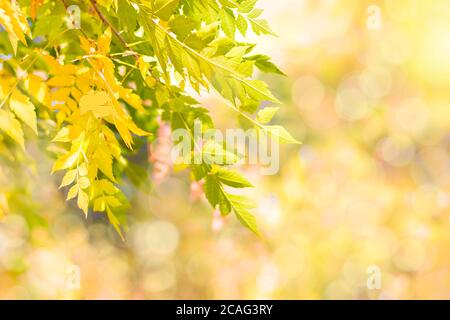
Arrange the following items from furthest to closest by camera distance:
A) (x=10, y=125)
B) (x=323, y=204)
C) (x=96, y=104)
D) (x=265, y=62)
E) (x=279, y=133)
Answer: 1. (x=323, y=204)
2. (x=265, y=62)
3. (x=279, y=133)
4. (x=10, y=125)
5. (x=96, y=104)

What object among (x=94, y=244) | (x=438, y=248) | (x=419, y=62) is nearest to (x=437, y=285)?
(x=438, y=248)

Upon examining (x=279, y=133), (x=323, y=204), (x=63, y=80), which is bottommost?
(x=323, y=204)

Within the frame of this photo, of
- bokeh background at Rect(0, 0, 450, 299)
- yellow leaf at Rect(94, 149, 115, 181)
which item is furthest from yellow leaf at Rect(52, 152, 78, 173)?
bokeh background at Rect(0, 0, 450, 299)

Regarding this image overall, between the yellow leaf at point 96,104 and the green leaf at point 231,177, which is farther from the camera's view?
the green leaf at point 231,177

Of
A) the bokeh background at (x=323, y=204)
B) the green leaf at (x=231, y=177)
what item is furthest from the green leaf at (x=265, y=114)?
the bokeh background at (x=323, y=204)

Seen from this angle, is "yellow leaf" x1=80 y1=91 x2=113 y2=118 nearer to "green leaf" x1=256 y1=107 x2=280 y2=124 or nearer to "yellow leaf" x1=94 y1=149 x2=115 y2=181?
"yellow leaf" x1=94 y1=149 x2=115 y2=181

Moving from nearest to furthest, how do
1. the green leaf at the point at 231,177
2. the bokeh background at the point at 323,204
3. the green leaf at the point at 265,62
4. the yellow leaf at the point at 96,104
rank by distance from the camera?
the yellow leaf at the point at 96,104 → the green leaf at the point at 231,177 → the green leaf at the point at 265,62 → the bokeh background at the point at 323,204

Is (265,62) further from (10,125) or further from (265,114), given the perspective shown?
(10,125)

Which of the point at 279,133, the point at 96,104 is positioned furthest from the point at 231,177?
the point at 96,104

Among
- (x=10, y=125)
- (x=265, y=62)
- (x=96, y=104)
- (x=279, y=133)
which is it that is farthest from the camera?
(x=265, y=62)

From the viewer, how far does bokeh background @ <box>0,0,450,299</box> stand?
19.4 feet

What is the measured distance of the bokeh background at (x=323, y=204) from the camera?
233 inches

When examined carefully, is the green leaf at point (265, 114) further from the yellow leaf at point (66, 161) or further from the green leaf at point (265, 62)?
the yellow leaf at point (66, 161)

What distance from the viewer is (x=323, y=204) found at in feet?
19.5
